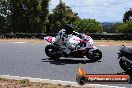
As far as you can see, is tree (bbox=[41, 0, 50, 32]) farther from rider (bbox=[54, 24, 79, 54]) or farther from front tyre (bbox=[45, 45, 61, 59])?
rider (bbox=[54, 24, 79, 54])

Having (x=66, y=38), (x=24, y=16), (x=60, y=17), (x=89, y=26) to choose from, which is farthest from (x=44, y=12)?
(x=66, y=38)

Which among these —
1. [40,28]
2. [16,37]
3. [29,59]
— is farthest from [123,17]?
[29,59]

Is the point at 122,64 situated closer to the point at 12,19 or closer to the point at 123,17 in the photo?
the point at 12,19

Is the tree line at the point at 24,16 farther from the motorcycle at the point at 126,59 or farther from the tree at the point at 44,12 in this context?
the motorcycle at the point at 126,59

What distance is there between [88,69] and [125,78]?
577cm

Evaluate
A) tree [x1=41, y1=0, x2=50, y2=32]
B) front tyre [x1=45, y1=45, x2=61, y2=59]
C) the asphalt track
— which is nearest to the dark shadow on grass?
the asphalt track

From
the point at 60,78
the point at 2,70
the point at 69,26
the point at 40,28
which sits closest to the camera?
the point at 60,78

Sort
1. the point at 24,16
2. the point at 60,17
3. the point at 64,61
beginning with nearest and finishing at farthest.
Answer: the point at 64,61 → the point at 24,16 → the point at 60,17

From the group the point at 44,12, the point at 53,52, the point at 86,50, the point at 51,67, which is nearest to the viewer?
the point at 51,67

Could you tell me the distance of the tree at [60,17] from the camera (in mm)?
92188

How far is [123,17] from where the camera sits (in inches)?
5743

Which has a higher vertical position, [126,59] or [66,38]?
[66,38]

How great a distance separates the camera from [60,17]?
3804 inches

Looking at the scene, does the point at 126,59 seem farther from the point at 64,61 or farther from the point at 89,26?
the point at 89,26
